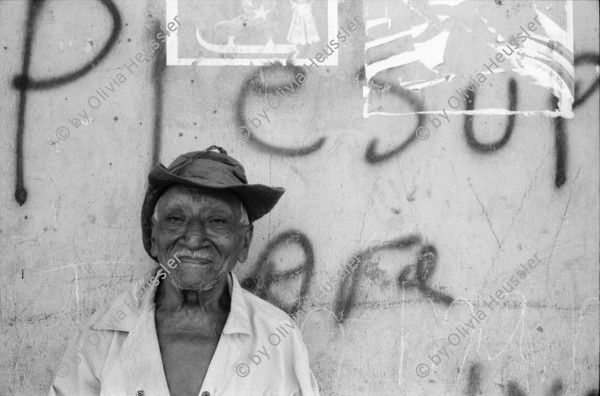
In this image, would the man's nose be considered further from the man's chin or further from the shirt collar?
the shirt collar

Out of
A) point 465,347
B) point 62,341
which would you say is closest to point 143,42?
point 62,341

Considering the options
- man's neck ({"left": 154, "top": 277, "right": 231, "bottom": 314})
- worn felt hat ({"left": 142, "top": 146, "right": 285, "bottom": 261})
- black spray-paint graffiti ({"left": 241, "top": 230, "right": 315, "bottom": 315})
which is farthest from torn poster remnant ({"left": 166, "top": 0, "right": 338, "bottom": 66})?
man's neck ({"left": 154, "top": 277, "right": 231, "bottom": 314})

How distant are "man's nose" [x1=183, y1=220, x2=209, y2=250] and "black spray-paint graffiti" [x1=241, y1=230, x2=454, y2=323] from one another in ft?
2.48

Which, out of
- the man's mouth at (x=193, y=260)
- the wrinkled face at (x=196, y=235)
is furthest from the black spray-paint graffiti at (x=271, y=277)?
the man's mouth at (x=193, y=260)

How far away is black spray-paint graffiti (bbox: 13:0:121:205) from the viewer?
13.3 ft

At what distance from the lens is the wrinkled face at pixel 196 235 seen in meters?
3.36

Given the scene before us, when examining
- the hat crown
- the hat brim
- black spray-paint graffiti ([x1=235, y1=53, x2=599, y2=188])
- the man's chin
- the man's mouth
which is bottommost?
the man's chin

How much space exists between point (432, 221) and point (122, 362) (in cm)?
161

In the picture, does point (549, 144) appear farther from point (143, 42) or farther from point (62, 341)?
point (62, 341)

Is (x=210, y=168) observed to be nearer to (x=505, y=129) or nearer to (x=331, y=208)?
(x=331, y=208)

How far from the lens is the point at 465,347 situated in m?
4.12

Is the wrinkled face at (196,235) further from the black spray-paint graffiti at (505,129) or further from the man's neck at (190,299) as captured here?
the black spray-paint graffiti at (505,129)

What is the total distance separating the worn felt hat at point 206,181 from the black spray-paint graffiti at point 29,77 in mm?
806

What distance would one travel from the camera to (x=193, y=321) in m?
3.54
